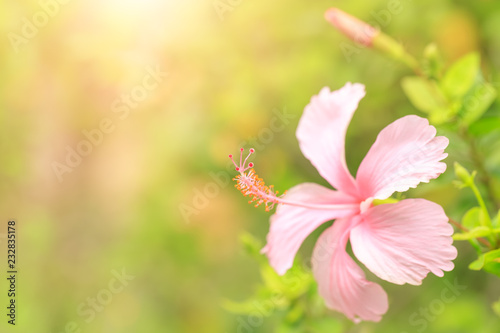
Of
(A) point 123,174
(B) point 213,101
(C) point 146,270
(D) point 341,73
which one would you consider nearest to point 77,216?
(A) point 123,174

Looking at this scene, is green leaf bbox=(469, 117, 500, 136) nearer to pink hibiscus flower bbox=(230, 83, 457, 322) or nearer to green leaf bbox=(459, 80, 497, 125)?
green leaf bbox=(459, 80, 497, 125)

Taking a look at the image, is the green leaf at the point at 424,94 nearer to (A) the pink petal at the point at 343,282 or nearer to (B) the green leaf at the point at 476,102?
(B) the green leaf at the point at 476,102

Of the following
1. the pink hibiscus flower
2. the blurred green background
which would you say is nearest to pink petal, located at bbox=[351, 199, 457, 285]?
the pink hibiscus flower

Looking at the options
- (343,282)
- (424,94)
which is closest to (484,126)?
(424,94)

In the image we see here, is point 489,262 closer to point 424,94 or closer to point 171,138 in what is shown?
point 424,94

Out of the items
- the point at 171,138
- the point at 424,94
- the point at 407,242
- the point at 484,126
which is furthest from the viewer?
the point at 171,138

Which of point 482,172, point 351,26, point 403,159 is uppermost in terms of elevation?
point 351,26

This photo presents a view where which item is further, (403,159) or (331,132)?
(331,132)
